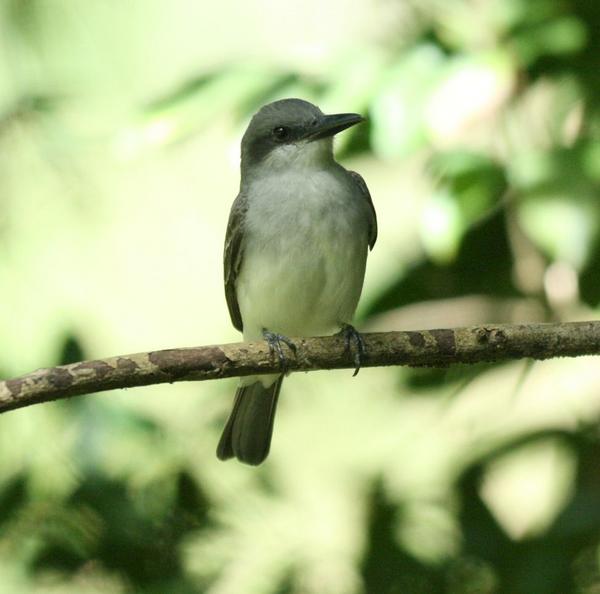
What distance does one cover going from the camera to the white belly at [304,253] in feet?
14.3

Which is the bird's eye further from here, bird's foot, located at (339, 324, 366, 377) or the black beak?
bird's foot, located at (339, 324, 366, 377)

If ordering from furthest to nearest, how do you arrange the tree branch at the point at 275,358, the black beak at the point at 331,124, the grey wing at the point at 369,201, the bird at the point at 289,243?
1. the grey wing at the point at 369,201
2. the bird at the point at 289,243
3. the black beak at the point at 331,124
4. the tree branch at the point at 275,358

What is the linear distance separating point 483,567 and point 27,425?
5.75 feet

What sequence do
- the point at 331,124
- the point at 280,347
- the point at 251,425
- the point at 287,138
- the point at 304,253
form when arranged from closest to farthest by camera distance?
the point at 280,347
the point at 331,124
the point at 304,253
the point at 251,425
the point at 287,138

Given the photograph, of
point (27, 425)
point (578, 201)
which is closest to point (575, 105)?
point (578, 201)

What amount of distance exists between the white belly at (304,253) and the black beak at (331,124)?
17 cm

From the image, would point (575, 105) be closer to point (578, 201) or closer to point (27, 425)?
point (578, 201)

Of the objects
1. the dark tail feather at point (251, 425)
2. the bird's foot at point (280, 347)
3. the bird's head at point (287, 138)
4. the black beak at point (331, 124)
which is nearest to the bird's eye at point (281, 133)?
the bird's head at point (287, 138)

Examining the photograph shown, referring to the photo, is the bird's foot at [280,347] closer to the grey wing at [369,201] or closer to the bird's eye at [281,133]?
the grey wing at [369,201]

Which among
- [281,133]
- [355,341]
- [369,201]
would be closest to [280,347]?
[355,341]

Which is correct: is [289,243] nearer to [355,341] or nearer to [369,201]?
[369,201]

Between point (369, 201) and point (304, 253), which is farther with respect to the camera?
point (369, 201)

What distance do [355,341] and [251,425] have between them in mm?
874

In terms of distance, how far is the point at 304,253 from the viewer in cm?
434
